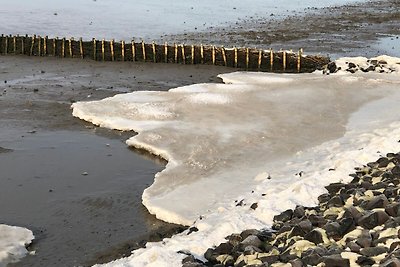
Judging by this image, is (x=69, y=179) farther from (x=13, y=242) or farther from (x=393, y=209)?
(x=393, y=209)

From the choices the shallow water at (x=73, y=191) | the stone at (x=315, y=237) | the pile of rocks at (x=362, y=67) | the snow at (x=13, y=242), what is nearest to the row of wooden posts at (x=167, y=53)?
the pile of rocks at (x=362, y=67)

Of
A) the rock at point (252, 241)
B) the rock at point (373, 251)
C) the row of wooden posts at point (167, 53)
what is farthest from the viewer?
the row of wooden posts at point (167, 53)

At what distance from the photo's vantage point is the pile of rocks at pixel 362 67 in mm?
24672

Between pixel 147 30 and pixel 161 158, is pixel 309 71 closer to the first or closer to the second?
pixel 161 158

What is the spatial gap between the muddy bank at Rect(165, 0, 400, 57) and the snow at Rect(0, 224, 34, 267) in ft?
85.7

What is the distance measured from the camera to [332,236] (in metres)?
7.49

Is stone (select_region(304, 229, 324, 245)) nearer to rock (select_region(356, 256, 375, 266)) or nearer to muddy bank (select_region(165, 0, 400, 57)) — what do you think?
rock (select_region(356, 256, 375, 266))

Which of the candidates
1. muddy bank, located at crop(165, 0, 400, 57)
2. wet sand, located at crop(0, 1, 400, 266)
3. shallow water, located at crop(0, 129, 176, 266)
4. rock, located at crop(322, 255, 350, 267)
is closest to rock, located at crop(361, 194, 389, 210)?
rock, located at crop(322, 255, 350, 267)

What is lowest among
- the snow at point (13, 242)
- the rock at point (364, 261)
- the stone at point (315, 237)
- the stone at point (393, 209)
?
the snow at point (13, 242)

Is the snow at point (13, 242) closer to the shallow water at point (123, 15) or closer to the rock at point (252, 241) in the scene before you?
the rock at point (252, 241)

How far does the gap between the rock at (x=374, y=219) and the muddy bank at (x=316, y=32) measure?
1054 inches

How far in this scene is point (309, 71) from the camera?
90.2ft

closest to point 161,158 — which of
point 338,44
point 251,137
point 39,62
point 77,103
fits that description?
point 251,137

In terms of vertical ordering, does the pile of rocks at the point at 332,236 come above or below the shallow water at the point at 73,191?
above
